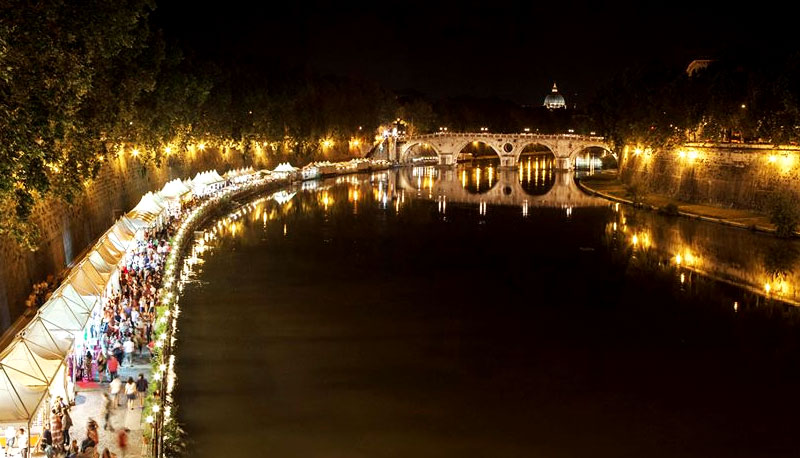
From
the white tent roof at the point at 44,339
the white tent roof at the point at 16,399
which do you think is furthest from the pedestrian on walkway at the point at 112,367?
the white tent roof at the point at 16,399

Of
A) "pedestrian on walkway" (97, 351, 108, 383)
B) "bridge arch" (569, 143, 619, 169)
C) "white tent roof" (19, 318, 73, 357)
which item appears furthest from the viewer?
"bridge arch" (569, 143, 619, 169)

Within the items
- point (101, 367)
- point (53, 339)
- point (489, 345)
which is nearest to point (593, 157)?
point (489, 345)

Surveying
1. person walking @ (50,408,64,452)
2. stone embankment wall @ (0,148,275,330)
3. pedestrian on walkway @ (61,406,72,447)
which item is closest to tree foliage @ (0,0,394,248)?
stone embankment wall @ (0,148,275,330)

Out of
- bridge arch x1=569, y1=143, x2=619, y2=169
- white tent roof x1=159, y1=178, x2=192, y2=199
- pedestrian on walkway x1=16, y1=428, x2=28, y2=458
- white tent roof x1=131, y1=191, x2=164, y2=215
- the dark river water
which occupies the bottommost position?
the dark river water

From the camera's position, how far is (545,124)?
171 m

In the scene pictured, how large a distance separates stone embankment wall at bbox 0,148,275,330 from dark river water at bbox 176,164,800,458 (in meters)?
4.59

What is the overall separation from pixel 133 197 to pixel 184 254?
958 centimetres

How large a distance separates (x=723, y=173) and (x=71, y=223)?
1631 inches

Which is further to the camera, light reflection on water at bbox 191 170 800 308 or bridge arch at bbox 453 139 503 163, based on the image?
bridge arch at bbox 453 139 503 163

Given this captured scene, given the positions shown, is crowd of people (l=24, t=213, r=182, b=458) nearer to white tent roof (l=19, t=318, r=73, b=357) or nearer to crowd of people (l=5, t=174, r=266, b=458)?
crowd of people (l=5, t=174, r=266, b=458)

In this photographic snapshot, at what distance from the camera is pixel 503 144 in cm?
11194

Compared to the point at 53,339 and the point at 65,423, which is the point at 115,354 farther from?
the point at 65,423

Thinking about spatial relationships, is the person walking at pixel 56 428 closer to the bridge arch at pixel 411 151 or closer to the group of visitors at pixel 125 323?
the group of visitors at pixel 125 323

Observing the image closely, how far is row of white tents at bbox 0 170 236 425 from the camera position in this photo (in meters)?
13.6
